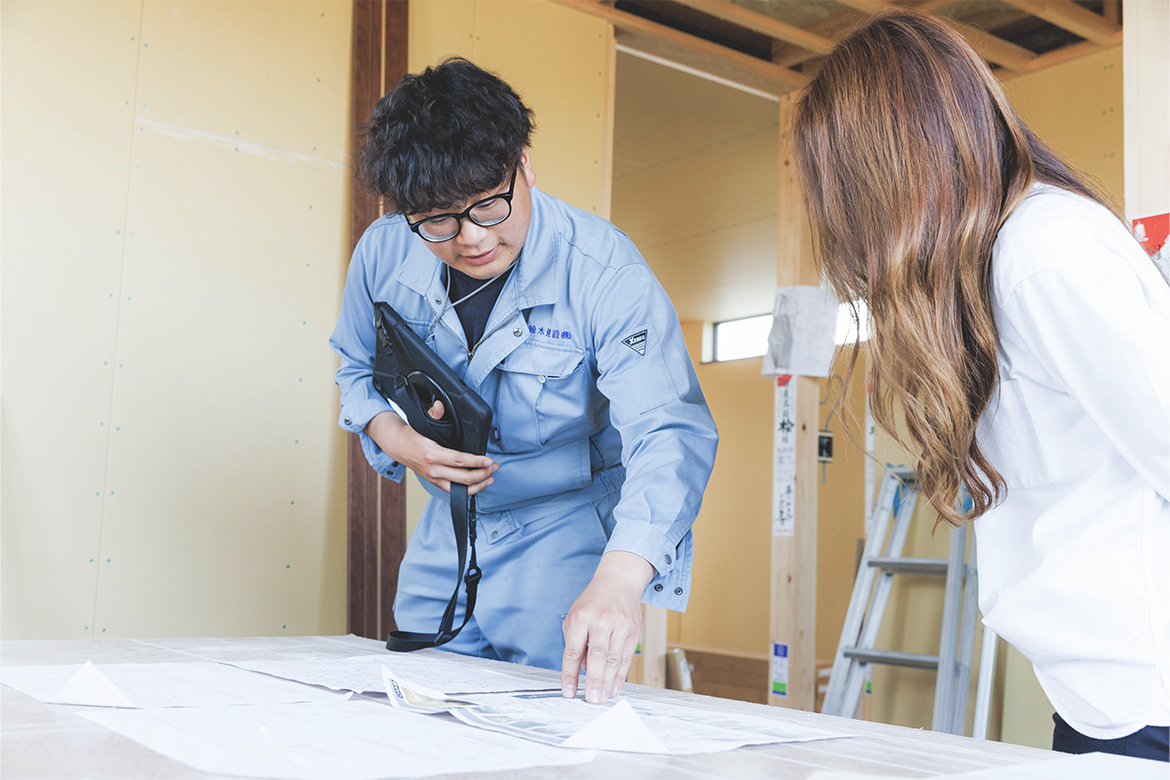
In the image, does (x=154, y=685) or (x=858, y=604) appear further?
(x=858, y=604)

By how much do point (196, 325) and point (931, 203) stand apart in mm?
2169

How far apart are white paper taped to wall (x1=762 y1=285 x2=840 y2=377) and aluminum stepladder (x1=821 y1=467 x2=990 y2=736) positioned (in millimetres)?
521

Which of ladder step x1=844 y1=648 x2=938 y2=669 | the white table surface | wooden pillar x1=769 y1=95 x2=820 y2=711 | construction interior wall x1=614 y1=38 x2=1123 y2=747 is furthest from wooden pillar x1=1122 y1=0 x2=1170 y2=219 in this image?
wooden pillar x1=769 y1=95 x2=820 y2=711

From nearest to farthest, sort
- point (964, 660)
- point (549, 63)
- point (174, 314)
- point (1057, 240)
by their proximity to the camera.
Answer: point (1057, 240) < point (174, 314) < point (964, 660) < point (549, 63)

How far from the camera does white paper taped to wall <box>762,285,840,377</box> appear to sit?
3746mm

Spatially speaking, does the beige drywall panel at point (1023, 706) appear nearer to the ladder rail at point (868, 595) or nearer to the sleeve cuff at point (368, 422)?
the ladder rail at point (868, 595)

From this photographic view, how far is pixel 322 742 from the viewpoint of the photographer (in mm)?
768

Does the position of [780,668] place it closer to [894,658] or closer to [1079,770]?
[894,658]

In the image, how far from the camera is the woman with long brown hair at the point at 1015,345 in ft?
2.90

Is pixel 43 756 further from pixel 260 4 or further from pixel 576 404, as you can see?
pixel 260 4

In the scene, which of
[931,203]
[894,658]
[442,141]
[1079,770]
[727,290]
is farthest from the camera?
[727,290]

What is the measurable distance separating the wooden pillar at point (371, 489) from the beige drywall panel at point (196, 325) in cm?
6

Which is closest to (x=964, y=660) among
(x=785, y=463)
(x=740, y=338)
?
(x=785, y=463)

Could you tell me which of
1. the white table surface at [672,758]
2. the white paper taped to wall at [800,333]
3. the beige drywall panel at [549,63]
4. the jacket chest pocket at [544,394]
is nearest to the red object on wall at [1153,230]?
the jacket chest pocket at [544,394]
